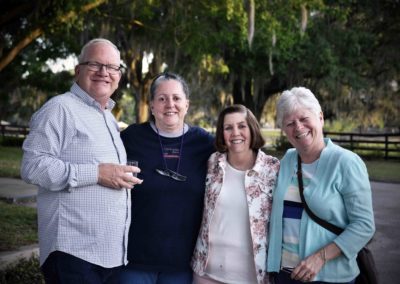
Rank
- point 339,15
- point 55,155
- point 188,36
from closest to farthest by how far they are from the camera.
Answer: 1. point 55,155
2. point 188,36
3. point 339,15

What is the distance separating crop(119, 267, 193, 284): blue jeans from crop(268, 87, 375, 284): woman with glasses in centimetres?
57

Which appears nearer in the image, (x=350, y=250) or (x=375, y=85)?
(x=350, y=250)

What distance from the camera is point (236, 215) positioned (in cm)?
278

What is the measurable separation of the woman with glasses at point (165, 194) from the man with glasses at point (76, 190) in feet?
0.77

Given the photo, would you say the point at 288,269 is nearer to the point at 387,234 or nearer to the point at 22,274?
the point at 22,274

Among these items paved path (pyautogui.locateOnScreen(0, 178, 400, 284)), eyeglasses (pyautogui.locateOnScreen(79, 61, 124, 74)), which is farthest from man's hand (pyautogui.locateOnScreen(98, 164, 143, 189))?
paved path (pyautogui.locateOnScreen(0, 178, 400, 284))

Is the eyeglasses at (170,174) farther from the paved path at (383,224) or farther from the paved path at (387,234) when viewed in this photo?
the paved path at (387,234)

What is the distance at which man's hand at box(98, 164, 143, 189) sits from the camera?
242 centimetres

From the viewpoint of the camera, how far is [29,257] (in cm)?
484

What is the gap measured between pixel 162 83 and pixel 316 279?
1.44 metres

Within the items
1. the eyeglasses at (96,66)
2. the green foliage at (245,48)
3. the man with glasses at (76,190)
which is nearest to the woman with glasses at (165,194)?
the man with glasses at (76,190)

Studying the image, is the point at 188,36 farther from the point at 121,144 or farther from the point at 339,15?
the point at 121,144

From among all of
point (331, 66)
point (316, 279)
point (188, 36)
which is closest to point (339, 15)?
point (331, 66)

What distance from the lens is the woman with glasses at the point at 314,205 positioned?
7.84ft
